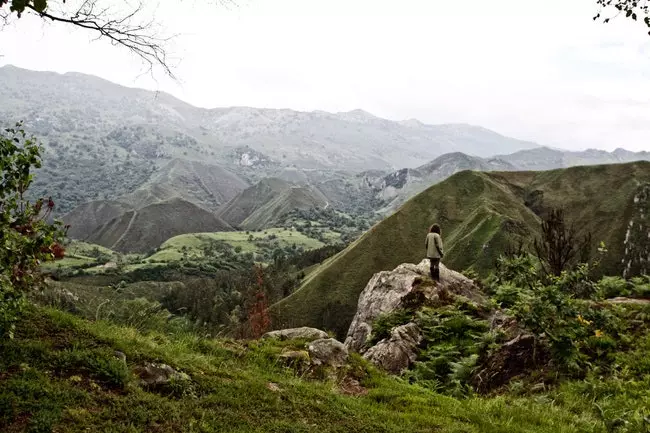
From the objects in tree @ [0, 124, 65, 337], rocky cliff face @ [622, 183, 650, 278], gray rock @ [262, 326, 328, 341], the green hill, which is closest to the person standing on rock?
gray rock @ [262, 326, 328, 341]

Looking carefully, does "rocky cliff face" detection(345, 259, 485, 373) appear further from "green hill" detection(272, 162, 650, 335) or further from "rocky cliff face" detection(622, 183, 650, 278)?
"rocky cliff face" detection(622, 183, 650, 278)

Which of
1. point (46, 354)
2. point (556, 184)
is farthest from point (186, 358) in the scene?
point (556, 184)

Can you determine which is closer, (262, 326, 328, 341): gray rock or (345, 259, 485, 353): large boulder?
(262, 326, 328, 341): gray rock

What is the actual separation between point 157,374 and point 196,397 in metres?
0.85

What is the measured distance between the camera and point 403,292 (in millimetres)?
24531

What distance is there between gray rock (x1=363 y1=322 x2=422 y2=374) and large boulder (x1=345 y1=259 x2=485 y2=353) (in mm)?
3250

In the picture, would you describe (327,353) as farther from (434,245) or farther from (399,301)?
(434,245)

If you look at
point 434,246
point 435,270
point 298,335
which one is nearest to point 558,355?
point 298,335

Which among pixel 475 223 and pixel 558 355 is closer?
pixel 558 355

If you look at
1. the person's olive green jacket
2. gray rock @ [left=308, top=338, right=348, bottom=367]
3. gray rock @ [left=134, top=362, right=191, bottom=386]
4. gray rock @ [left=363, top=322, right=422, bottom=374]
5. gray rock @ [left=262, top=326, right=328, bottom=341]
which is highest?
the person's olive green jacket

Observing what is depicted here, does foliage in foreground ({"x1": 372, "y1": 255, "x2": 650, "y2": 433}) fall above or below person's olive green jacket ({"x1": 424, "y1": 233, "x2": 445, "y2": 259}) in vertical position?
below

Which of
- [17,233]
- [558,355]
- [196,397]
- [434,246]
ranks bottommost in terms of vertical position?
[196,397]

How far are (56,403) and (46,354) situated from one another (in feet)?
4.29

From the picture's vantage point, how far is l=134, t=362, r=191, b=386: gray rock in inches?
310
